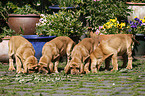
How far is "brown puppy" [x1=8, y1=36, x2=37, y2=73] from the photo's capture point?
7.02 m

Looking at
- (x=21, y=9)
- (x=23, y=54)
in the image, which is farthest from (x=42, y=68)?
(x=21, y=9)

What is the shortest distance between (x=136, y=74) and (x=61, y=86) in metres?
2.16

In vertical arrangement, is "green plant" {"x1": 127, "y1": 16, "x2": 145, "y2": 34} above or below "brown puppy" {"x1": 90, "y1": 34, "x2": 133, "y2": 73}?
above

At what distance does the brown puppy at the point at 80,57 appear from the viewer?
22.7 feet

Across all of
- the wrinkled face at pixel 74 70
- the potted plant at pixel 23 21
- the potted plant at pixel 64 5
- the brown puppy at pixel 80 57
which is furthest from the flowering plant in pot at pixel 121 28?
the wrinkled face at pixel 74 70

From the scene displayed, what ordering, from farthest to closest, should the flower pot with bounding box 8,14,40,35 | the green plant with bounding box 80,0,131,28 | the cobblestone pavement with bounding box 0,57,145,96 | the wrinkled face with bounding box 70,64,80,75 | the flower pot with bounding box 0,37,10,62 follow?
the green plant with bounding box 80,0,131,28 → the flower pot with bounding box 8,14,40,35 → the flower pot with bounding box 0,37,10,62 → the wrinkled face with bounding box 70,64,80,75 → the cobblestone pavement with bounding box 0,57,145,96

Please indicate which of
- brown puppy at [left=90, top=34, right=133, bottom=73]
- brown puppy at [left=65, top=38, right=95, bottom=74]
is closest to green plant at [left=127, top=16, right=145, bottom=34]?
brown puppy at [left=90, top=34, right=133, bottom=73]

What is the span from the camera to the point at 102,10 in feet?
37.6

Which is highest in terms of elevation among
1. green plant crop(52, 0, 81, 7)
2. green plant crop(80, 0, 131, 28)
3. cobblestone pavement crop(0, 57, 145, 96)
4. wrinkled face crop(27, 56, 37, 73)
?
green plant crop(52, 0, 81, 7)

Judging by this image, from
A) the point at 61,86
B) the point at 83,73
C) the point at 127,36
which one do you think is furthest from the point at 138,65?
the point at 61,86

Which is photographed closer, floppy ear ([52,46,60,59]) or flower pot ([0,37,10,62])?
floppy ear ([52,46,60,59])

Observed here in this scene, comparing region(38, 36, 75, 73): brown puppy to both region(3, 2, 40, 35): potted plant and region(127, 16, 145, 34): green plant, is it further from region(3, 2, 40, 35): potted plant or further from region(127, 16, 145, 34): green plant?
region(127, 16, 145, 34): green plant

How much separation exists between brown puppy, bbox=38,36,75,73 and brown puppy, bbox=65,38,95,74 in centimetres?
43

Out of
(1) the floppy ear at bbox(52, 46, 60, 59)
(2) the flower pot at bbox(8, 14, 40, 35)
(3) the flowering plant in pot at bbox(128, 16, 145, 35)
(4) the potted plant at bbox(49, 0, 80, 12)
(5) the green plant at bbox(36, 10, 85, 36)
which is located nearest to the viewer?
(1) the floppy ear at bbox(52, 46, 60, 59)
